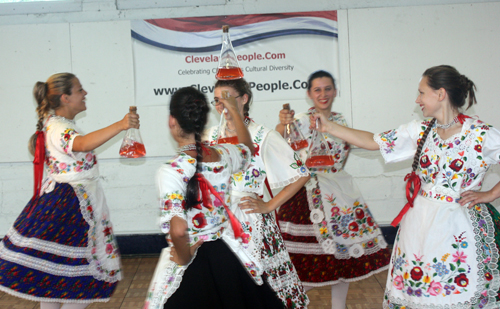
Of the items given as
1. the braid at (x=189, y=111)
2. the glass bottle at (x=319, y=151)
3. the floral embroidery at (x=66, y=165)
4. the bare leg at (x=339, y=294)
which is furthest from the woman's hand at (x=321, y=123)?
the floral embroidery at (x=66, y=165)

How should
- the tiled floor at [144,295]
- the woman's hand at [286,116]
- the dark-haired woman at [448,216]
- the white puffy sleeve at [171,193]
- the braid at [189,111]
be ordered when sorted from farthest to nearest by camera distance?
1. the tiled floor at [144,295]
2. the woman's hand at [286,116]
3. the dark-haired woman at [448,216]
4. the braid at [189,111]
5. the white puffy sleeve at [171,193]

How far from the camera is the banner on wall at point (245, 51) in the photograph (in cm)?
419

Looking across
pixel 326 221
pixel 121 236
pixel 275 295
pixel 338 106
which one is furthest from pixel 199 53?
pixel 275 295

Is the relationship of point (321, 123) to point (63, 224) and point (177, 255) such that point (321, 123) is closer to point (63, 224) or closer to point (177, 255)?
point (177, 255)

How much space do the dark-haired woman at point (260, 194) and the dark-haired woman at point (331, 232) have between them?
1.62 ft

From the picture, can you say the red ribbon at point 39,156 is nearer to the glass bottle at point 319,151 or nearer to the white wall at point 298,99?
the glass bottle at point 319,151

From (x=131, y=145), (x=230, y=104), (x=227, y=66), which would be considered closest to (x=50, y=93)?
(x=131, y=145)

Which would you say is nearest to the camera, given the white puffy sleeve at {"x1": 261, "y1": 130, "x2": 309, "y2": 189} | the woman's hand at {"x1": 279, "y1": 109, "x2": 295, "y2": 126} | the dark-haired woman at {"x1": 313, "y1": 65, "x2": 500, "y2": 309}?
the dark-haired woman at {"x1": 313, "y1": 65, "x2": 500, "y2": 309}

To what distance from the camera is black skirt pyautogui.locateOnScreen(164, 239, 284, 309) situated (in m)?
1.60

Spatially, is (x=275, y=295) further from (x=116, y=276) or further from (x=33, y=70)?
(x=33, y=70)

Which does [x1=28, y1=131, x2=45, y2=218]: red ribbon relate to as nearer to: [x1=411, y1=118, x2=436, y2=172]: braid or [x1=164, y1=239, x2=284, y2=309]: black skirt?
[x1=164, y1=239, x2=284, y2=309]: black skirt

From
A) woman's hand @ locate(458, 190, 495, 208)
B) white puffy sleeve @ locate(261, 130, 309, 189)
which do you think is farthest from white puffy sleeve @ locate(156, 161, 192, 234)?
woman's hand @ locate(458, 190, 495, 208)

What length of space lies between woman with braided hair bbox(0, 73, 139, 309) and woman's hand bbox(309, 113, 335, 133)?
0.89m

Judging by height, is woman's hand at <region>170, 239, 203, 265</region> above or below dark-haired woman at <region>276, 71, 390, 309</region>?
above
